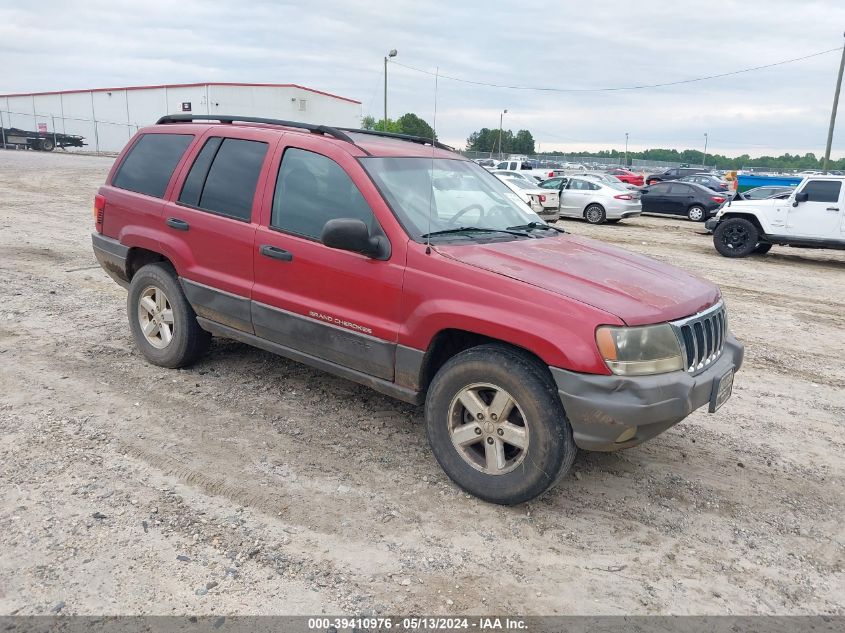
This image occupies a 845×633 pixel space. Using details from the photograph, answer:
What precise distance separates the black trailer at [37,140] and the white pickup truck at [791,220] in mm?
42157

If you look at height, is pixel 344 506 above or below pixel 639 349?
below

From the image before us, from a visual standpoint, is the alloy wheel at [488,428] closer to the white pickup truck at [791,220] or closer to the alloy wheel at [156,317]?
the alloy wheel at [156,317]

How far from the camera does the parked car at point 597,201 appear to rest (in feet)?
65.2

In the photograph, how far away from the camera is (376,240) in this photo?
3760 millimetres

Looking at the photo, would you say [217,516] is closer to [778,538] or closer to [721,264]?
[778,538]

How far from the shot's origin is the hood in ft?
10.8

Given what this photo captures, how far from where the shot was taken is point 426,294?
361 cm

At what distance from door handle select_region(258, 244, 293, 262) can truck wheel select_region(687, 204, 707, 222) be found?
20896mm

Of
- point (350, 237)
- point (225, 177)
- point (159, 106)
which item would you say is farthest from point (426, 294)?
point (159, 106)

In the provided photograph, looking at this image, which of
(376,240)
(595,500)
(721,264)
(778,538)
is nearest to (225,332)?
(376,240)

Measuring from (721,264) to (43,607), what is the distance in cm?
1295

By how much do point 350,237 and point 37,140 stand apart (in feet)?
155

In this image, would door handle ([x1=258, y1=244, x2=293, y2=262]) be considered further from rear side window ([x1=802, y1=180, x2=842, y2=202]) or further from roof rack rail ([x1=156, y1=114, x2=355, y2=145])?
rear side window ([x1=802, y1=180, x2=842, y2=202])

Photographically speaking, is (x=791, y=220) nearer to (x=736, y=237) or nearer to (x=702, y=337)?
(x=736, y=237)
